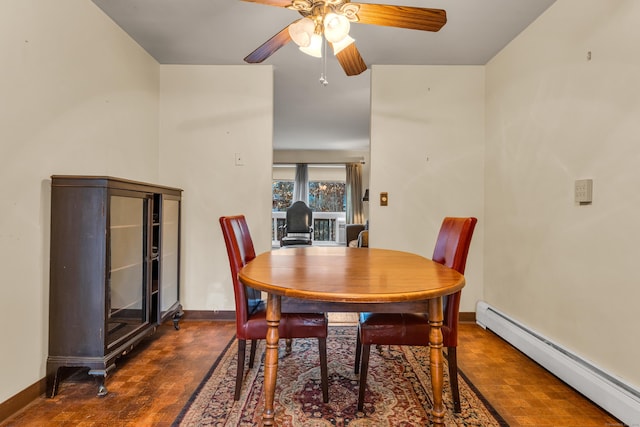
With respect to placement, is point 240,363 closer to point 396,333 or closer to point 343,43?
point 396,333

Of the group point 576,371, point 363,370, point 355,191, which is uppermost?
point 355,191

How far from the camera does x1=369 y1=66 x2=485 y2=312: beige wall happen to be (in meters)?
2.89

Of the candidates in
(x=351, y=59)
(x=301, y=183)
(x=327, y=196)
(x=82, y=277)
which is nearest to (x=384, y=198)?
(x=351, y=59)

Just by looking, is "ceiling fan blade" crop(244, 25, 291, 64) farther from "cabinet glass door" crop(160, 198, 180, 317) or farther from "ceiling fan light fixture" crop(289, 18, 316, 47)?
"cabinet glass door" crop(160, 198, 180, 317)

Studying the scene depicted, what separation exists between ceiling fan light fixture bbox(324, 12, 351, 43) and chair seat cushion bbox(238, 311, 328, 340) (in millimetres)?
1292

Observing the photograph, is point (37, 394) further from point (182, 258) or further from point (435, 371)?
point (435, 371)

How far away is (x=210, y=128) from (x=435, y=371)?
259 cm

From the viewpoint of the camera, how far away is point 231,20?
220 centimetres

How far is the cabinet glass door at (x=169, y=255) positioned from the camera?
242cm

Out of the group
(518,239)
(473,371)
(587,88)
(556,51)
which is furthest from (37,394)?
(556,51)

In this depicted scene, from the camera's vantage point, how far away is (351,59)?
6.03 ft

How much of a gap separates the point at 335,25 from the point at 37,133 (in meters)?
1.58

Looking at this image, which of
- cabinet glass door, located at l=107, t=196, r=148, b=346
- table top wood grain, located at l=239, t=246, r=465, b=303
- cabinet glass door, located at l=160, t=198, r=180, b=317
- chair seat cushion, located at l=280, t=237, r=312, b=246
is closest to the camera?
table top wood grain, located at l=239, t=246, r=465, b=303

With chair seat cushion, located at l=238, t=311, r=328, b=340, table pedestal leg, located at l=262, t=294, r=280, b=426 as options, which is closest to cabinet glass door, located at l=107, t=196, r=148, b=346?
chair seat cushion, located at l=238, t=311, r=328, b=340
